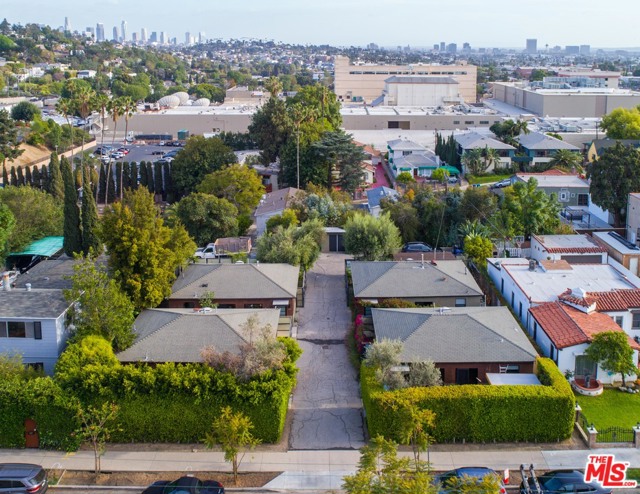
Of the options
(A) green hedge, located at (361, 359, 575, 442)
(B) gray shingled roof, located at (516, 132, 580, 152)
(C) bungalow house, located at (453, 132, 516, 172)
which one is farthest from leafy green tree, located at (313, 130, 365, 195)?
(A) green hedge, located at (361, 359, 575, 442)

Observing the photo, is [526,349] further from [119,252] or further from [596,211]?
[596,211]

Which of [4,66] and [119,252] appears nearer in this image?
[119,252]

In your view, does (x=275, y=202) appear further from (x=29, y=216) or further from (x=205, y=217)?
(x=29, y=216)

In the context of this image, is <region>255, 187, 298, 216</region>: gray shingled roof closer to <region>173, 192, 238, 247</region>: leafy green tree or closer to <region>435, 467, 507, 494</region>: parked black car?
<region>173, 192, 238, 247</region>: leafy green tree

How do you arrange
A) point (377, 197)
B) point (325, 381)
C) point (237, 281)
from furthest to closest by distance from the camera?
1. point (377, 197)
2. point (237, 281)
3. point (325, 381)

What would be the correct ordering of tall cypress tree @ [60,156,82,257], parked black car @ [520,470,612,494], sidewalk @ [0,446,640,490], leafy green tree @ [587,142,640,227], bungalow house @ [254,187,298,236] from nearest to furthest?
parked black car @ [520,470,612,494]
sidewalk @ [0,446,640,490]
tall cypress tree @ [60,156,82,257]
leafy green tree @ [587,142,640,227]
bungalow house @ [254,187,298,236]

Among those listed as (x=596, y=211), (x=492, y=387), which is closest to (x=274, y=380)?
(x=492, y=387)

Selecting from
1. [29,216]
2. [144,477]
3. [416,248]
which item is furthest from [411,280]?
[29,216]
